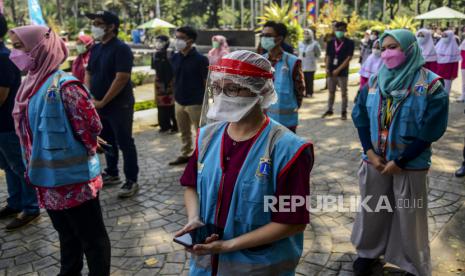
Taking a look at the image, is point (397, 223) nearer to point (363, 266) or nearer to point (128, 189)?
point (363, 266)

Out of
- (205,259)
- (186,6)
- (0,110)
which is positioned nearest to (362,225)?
(205,259)

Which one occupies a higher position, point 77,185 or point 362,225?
point 77,185

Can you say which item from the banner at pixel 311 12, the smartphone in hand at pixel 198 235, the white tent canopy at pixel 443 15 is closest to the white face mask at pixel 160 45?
the smartphone in hand at pixel 198 235

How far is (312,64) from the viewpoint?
11.6 metres

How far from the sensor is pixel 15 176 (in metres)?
4.68

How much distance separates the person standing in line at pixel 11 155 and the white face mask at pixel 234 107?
9.73 ft

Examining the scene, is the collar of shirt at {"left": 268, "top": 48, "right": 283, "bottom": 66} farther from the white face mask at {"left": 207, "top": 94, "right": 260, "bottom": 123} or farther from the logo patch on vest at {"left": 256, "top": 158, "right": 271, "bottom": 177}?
the logo patch on vest at {"left": 256, "top": 158, "right": 271, "bottom": 177}

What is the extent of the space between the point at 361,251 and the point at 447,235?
3.72 feet

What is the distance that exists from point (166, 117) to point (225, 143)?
651 cm

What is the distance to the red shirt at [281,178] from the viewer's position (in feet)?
6.26

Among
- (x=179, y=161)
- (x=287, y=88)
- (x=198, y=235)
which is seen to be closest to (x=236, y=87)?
(x=198, y=235)

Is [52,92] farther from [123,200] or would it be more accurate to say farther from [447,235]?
[447,235]

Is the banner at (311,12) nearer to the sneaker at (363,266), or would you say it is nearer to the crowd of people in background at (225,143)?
the crowd of people in background at (225,143)

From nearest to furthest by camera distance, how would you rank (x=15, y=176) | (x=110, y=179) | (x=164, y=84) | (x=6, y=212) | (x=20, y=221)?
(x=20, y=221) → (x=15, y=176) → (x=6, y=212) → (x=110, y=179) → (x=164, y=84)
